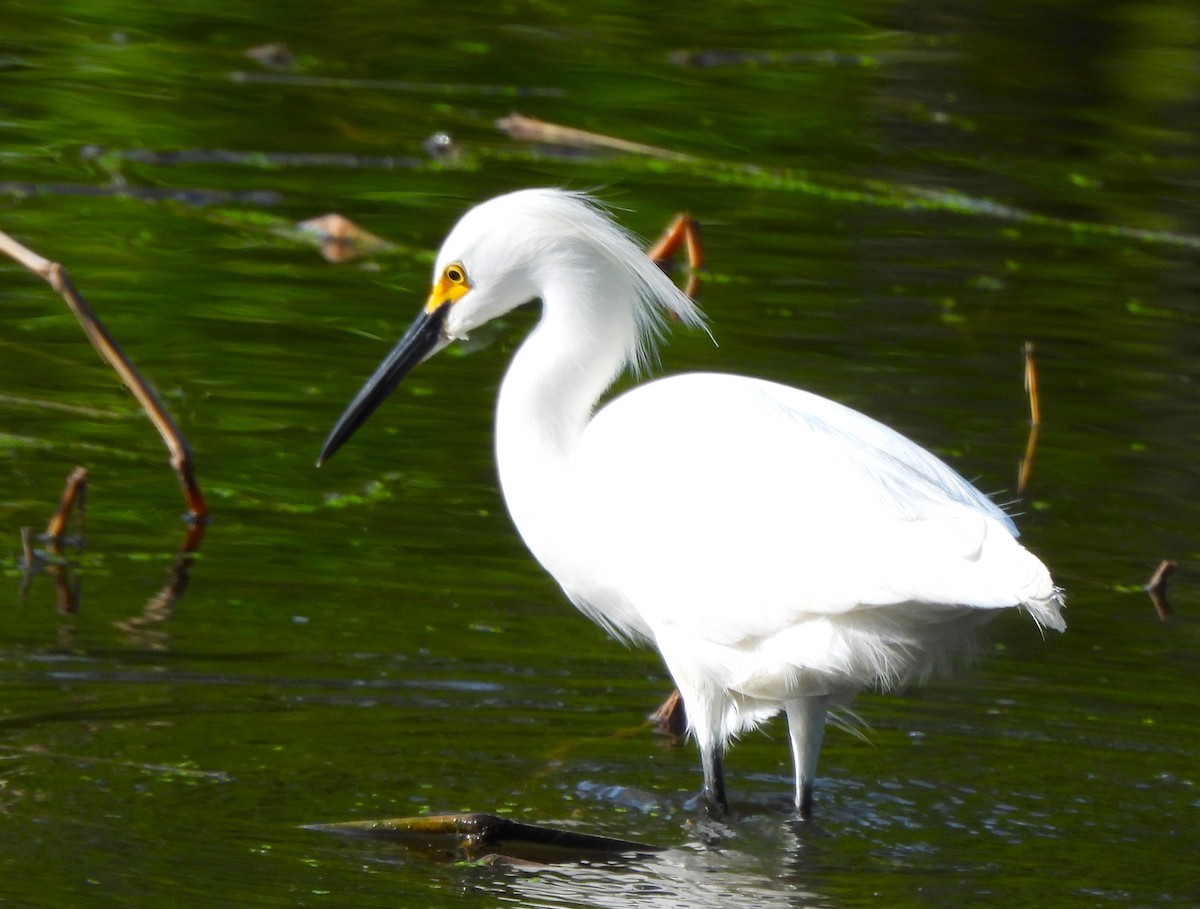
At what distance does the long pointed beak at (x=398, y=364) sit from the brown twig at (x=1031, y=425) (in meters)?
2.63

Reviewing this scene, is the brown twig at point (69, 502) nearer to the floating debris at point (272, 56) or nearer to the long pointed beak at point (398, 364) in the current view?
the long pointed beak at point (398, 364)

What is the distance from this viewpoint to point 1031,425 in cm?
844

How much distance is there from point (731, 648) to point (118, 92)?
8688mm

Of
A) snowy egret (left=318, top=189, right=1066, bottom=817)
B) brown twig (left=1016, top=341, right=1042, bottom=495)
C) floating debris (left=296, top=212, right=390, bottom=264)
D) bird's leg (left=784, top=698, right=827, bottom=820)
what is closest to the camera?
snowy egret (left=318, top=189, right=1066, bottom=817)

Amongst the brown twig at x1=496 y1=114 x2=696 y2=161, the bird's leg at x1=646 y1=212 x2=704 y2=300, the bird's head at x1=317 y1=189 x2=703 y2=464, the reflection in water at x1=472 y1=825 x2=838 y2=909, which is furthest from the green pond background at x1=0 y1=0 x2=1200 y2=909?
the bird's head at x1=317 y1=189 x2=703 y2=464

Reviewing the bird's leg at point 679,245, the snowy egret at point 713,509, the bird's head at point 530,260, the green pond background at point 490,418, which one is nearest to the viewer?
the snowy egret at point 713,509

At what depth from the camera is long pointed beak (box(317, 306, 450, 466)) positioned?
19.3 feet

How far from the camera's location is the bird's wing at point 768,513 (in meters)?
4.75

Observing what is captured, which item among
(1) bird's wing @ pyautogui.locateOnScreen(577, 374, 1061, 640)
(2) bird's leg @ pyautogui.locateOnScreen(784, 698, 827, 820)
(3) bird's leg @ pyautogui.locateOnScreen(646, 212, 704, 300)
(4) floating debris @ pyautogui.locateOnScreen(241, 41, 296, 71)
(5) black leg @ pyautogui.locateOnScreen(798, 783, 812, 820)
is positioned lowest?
(5) black leg @ pyautogui.locateOnScreen(798, 783, 812, 820)

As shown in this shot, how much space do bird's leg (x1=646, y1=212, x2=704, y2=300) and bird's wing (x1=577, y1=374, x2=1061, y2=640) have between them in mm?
2677

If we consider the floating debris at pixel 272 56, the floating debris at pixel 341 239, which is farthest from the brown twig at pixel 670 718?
the floating debris at pixel 272 56

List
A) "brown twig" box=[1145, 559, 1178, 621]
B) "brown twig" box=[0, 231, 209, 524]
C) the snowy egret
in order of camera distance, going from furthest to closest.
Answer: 1. "brown twig" box=[1145, 559, 1178, 621]
2. "brown twig" box=[0, 231, 209, 524]
3. the snowy egret

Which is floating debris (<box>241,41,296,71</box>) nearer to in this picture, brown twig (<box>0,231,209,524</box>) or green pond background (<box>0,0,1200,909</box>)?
green pond background (<box>0,0,1200,909</box>)

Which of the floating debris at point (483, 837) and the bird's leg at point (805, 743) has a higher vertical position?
the bird's leg at point (805, 743)
